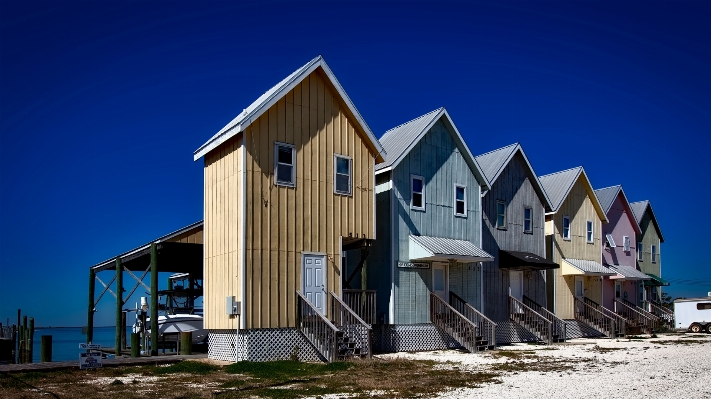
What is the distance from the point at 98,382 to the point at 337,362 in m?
6.36

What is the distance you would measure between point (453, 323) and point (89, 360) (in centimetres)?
1322

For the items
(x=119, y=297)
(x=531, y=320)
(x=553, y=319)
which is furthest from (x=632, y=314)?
(x=119, y=297)

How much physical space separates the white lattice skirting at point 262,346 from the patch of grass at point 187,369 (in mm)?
1177

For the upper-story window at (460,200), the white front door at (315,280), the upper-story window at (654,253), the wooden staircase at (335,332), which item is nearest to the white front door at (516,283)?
the upper-story window at (460,200)

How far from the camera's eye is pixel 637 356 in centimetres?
2273

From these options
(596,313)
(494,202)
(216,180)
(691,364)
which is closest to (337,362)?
(216,180)

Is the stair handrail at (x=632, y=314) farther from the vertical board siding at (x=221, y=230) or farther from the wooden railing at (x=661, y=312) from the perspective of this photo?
the vertical board siding at (x=221, y=230)

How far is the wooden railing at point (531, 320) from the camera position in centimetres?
3108

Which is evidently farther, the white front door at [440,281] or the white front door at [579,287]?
the white front door at [579,287]

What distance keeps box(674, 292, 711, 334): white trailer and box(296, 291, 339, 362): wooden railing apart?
91.2 feet

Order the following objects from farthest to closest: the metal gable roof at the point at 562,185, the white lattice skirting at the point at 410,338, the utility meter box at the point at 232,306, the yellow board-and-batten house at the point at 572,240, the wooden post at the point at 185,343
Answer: the metal gable roof at the point at 562,185 < the yellow board-and-batten house at the point at 572,240 < the white lattice skirting at the point at 410,338 < the wooden post at the point at 185,343 < the utility meter box at the point at 232,306

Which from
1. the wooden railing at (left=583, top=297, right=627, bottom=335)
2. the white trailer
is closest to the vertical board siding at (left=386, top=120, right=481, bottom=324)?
the wooden railing at (left=583, top=297, right=627, bottom=335)

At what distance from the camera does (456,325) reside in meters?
26.6

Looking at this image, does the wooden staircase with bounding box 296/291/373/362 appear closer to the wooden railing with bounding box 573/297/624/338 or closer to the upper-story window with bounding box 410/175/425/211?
the upper-story window with bounding box 410/175/425/211
